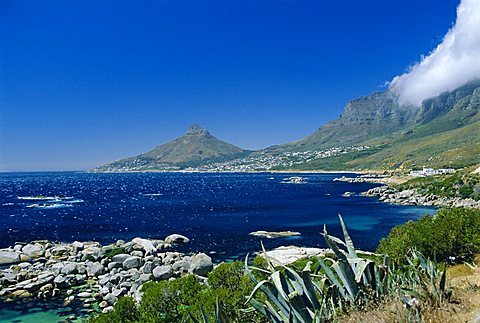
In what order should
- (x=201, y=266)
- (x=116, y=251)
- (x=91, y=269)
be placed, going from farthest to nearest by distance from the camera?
(x=116, y=251)
(x=91, y=269)
(x=201, y=266)

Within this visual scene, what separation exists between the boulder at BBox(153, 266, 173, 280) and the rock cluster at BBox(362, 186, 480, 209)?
5511 cm

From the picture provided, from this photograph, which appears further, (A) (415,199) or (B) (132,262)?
(A) (415,199)

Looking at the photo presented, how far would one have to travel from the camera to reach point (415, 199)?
83062 mm

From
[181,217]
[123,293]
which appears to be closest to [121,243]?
[123,293]

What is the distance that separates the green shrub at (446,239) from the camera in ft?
66.0

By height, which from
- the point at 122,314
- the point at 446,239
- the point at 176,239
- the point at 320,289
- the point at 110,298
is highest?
the point at 320,289

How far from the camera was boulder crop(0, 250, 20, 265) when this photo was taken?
38.5m

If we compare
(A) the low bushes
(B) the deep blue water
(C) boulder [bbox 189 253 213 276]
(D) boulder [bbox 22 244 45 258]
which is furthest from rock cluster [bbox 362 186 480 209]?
(D) boulder [bbox 22 244 45 258]

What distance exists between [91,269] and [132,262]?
372 cm

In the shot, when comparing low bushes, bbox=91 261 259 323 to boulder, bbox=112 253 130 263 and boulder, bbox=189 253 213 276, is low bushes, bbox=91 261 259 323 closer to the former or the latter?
boulder, bbox=189 253 213 276

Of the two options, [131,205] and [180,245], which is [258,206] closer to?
[131,205]

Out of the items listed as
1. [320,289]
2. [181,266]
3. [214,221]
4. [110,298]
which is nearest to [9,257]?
[181,266]

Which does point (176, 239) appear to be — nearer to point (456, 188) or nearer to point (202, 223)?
point (202, 223)

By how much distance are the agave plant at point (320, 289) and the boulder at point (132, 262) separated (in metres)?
30.7
